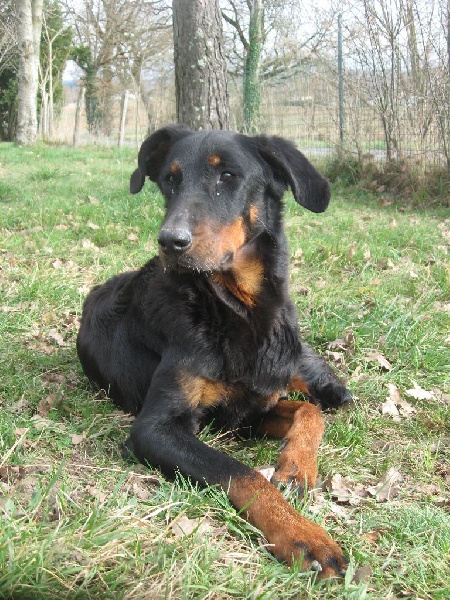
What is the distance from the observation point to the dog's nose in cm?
262

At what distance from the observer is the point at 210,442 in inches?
120

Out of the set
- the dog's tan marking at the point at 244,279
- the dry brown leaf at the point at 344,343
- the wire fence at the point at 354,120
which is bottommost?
the dry brown leaf at the point at 344,343

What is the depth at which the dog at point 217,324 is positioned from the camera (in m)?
2.68

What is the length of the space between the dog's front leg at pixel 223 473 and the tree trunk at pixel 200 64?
190 inches

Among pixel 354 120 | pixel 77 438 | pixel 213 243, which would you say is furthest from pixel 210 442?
pixel 354 120

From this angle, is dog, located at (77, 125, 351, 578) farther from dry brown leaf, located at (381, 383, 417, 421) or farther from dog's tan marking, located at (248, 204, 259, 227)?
dry brown leaf, located at (381, 383, 417, 421)

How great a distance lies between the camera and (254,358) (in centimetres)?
301

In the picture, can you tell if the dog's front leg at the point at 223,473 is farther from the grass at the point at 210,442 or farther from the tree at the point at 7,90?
the tree at the point at 7,90

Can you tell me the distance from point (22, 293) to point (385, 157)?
25.2 feet

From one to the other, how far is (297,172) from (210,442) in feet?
4.94

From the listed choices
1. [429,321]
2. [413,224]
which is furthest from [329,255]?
[413,224]

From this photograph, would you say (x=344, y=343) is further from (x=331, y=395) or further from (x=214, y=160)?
(x=214, y=160)

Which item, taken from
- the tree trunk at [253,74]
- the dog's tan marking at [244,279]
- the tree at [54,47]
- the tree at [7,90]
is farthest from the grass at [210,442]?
the tree at [7,90]

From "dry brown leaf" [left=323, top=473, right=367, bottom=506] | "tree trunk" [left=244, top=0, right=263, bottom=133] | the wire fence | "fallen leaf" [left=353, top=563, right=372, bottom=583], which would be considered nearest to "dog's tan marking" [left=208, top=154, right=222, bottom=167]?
"dry brown leaf" [left=323, top=473, right=367, bottom=506]
